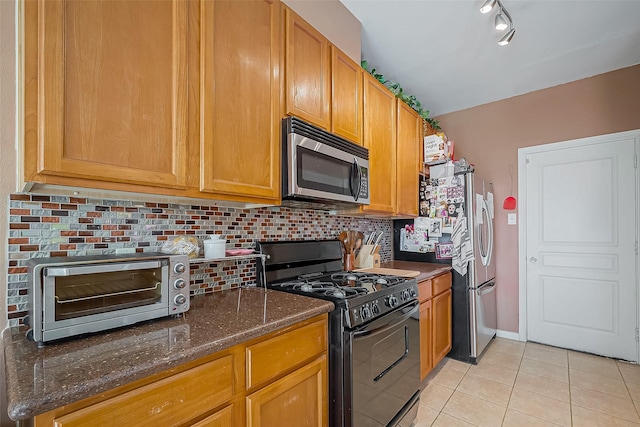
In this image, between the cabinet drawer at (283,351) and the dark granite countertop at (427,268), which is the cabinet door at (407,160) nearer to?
the dark granite countertop at (427,268)

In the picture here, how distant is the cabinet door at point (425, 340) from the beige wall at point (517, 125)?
5.15 feet

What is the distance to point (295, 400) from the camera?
3.79ft

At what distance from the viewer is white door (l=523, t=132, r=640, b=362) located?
2.79 meters

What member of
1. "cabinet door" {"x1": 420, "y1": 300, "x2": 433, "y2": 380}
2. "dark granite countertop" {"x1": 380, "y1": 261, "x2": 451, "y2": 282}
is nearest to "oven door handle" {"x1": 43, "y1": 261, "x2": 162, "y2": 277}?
"dark granite countertop" {"x1": 380, "y1": 261, "x2": 451, "y2": 282}

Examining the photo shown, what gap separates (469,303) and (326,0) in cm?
263

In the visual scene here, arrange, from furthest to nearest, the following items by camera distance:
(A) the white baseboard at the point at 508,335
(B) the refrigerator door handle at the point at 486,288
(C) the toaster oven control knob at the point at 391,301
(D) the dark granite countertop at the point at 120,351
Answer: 1. (A) the white baseboard at the point at 508,335
2. (B) the refrigerator door handle at the point at 486,288
3. (C) the toaster oven control knob at the point at 391,301
4. (D) the dark granite countertop at the point at 120,351

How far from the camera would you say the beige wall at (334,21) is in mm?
1789

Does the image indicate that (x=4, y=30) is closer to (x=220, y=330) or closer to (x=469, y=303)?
(x=220, y=330)

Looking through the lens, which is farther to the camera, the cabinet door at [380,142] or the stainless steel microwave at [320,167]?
the cabinet door at [380,142]

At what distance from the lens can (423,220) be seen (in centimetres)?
299

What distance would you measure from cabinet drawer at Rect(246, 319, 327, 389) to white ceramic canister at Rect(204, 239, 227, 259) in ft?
1.62

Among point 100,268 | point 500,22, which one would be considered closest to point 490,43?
point 500,22

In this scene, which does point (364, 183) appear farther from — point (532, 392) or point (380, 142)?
point (532, 392)

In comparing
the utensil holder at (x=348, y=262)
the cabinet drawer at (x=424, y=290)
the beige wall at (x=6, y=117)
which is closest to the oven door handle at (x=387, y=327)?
the cabinet drawer at (x=424, y=290)
